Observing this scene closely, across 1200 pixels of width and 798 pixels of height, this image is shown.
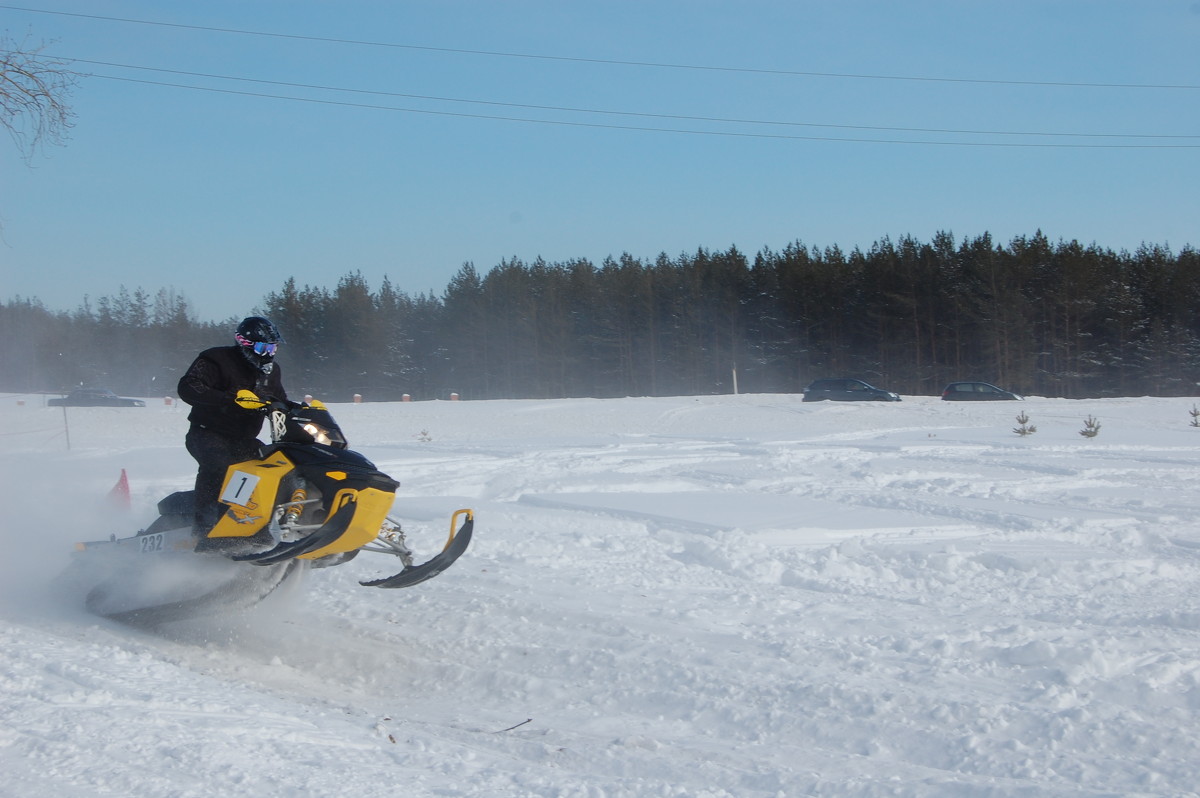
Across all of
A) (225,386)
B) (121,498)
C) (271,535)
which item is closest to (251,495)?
(271,535)

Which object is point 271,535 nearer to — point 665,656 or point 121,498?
point 665,656

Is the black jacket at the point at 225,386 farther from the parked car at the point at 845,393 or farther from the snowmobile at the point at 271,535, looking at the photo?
the parked car at the point at 845,393

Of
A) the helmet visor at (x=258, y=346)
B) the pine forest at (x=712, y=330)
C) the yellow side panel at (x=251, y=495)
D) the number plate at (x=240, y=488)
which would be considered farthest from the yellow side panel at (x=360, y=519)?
the pine forest at (x=712, y=330)

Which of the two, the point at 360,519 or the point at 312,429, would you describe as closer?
the point at 360,519

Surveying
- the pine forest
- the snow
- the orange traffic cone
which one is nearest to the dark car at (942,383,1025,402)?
the pine forest

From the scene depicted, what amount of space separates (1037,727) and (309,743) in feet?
9.27

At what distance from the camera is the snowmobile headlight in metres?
5.17

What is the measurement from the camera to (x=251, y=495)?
5039mm

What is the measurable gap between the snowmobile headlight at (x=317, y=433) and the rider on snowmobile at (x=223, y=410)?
0.32 meters

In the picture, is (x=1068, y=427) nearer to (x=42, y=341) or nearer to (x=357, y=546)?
(x=357, y=546)

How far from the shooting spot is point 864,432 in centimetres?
1961

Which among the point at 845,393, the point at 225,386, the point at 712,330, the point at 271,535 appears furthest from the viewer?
the point at 712,330

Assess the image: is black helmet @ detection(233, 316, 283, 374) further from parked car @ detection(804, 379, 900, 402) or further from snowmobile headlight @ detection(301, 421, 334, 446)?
parked car @ detection(804, 379, 900, 402)

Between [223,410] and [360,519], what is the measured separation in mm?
1348
